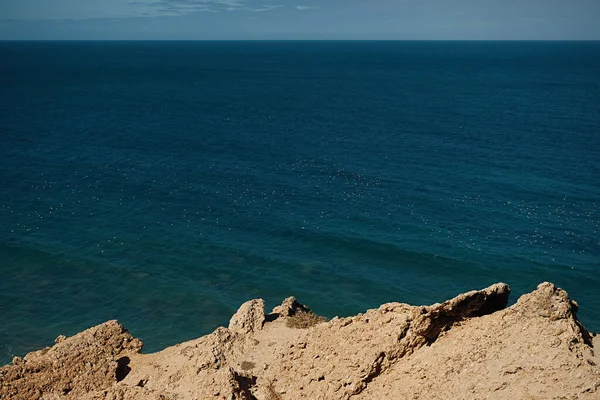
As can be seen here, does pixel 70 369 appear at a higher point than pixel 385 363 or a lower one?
lower

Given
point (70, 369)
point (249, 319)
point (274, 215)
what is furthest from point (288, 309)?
point (274, 215)

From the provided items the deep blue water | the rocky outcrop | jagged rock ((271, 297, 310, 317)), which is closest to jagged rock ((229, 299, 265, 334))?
Answer: jagged rock ((271, 297, 310, 317))

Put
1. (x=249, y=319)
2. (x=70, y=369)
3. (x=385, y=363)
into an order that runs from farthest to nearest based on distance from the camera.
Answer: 1. (x=249, y=319)
2. (x=70, y=369)
3. (x=385, y=363)

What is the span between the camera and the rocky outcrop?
71.2 feet

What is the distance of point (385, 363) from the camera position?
24.7 m

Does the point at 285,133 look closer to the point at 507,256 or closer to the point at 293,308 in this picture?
the point at 507,256

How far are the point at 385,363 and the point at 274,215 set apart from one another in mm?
55190

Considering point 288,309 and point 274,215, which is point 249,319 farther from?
point 274,215

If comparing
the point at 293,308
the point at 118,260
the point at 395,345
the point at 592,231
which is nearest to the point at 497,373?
the point at 395,345

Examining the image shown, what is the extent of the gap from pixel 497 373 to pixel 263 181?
240ft

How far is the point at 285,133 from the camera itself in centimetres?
12750

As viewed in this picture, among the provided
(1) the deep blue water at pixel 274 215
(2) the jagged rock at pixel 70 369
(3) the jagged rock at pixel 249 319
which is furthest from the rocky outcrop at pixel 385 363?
(1) the deep blue water at pixel 274 215

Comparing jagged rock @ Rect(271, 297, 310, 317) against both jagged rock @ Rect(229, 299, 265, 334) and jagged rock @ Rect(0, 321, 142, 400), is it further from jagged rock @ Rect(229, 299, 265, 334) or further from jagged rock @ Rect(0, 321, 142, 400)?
jagged rock @ Rect(0, 321, 142, 400)

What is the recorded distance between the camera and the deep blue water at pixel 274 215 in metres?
59.6
